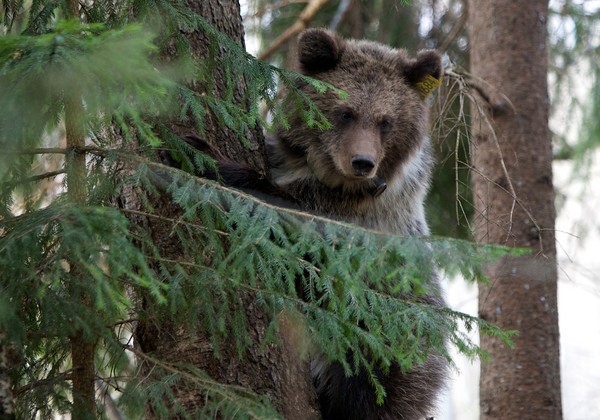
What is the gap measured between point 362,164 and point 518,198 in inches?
53.0

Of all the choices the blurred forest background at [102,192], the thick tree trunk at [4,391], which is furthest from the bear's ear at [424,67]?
the thick tree trunk at [4,391]

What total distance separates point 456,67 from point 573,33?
2.68 meters

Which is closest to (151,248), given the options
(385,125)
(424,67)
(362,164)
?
(362,164)

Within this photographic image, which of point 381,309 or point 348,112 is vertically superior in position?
point 348,112

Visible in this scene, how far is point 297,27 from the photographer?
8.46m

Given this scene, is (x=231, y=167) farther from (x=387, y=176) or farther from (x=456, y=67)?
(x=456, y=67)

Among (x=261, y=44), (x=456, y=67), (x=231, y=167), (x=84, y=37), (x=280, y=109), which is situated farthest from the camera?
(x=261, y=44)

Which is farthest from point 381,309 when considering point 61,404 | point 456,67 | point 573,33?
point 573,33

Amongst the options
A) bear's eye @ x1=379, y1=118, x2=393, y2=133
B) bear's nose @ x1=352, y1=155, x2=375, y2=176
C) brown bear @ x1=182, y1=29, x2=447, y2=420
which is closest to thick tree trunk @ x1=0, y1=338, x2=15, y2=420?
brown bear @ x1=182, y1=29, x2=447, y2=420

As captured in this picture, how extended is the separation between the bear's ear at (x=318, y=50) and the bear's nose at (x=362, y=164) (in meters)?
0.82

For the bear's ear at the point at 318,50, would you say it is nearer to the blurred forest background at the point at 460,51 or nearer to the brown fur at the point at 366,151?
the brown fur at the point at 366,151

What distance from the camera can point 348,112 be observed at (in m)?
5.42

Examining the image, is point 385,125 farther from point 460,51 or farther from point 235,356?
point 460,51

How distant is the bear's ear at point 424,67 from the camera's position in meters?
5.65
